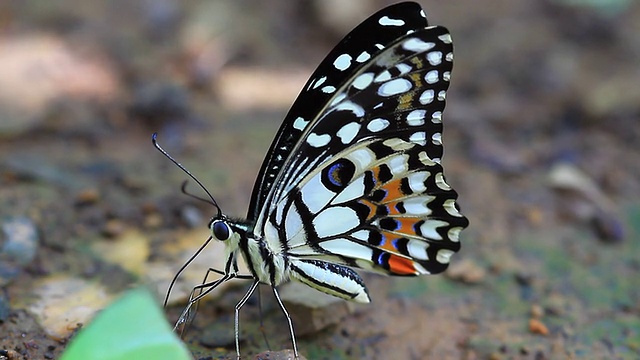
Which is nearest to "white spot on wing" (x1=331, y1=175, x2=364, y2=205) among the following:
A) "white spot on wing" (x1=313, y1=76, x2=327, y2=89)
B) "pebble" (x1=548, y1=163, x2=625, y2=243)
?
"white spot on wing" (x1=313, y1=76, x2=327, y2=89)

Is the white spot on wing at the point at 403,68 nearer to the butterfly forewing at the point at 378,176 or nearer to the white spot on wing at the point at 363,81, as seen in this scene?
the butterfly forewing at the point at 378,176

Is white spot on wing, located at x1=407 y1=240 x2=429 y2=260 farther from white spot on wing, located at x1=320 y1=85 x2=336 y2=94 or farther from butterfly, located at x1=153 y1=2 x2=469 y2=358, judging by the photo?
white spot on wing, located at x1=320 y1=85 x2=336 y2=94

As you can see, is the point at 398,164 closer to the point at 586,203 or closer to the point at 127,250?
the point at 127,250

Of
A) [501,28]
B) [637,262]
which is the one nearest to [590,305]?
[637,262]

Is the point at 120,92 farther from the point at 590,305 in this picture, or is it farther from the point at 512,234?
the point at 590,305

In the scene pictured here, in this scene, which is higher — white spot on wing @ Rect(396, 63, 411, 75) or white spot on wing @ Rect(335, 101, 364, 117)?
white spot on wing @ Rect(396, 63, 411, 75)

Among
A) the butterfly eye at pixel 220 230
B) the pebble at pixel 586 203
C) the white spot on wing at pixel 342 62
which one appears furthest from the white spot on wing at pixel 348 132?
the pebble at pixel 586 203
